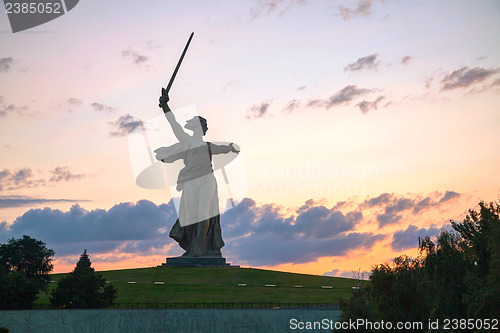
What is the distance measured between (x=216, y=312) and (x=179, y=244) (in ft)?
68.0

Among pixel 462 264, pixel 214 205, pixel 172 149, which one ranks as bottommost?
pixel 462 264

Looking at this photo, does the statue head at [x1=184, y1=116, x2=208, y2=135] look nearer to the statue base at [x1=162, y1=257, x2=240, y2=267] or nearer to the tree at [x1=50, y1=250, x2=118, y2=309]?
the statue base at [x1=162, y1=257, x2=240, y2=267]

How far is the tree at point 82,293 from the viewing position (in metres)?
52.2

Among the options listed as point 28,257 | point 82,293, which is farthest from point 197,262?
point 28,257

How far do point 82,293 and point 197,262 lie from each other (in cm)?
1481

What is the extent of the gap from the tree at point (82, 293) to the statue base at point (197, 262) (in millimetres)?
12565

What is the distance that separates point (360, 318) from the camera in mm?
40688

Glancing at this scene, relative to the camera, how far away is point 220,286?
189 feet

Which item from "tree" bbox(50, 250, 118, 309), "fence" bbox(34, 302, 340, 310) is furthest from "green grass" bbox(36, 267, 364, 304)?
"tree" bbox(50, 250, 118, 309)

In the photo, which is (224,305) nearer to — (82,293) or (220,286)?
(220,286)

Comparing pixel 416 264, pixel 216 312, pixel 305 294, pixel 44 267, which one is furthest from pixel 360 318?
pixel 44 267

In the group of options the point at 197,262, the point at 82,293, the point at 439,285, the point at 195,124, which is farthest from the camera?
the point at 195,124

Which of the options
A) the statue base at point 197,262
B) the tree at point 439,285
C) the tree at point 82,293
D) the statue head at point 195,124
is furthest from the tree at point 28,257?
the tree at point 439,285

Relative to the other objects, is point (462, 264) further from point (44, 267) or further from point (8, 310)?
point (44, 267)
